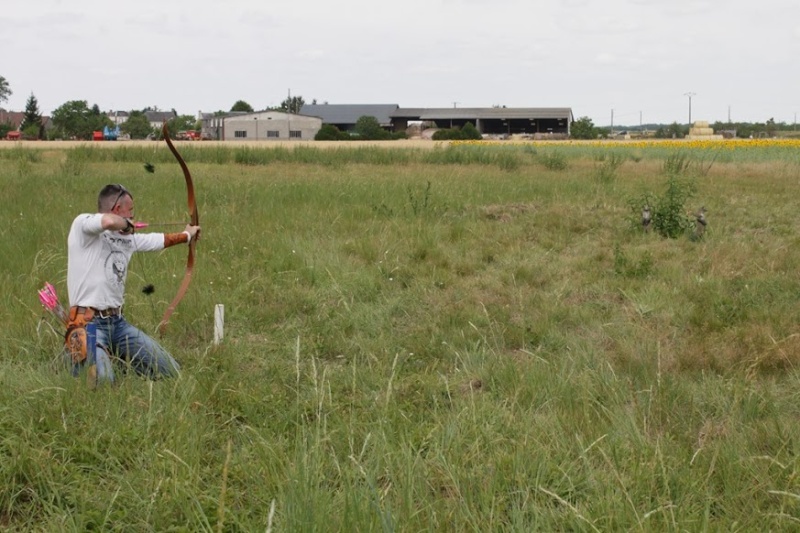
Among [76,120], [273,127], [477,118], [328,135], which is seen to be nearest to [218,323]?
[328,135]

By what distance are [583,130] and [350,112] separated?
90.2ft

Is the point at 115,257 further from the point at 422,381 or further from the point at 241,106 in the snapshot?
the point at 241,106

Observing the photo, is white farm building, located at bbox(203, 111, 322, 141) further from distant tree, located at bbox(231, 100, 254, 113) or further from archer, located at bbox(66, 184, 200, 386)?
archer, located at bbox(66, 184, 200, 386)

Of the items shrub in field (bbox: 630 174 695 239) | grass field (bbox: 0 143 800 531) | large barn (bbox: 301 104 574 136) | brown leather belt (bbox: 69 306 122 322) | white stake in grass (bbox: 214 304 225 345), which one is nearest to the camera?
grass field (bbox: 0 143 800 531)

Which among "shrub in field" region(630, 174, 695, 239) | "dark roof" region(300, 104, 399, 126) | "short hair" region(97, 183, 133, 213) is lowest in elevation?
"shrub in field" region(630, 174, 695, 239)

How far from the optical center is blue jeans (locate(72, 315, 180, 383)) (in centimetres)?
426

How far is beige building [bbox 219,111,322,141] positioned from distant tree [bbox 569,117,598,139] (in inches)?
952

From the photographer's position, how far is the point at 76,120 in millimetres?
77188

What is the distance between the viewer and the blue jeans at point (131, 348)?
4.26 m

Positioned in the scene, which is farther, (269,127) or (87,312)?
(269,127)

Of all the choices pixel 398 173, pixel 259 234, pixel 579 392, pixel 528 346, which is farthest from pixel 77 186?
pixel 579 392

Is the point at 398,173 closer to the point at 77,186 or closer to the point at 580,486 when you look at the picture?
the point at 77,186

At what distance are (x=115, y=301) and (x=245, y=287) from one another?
6.99 feet

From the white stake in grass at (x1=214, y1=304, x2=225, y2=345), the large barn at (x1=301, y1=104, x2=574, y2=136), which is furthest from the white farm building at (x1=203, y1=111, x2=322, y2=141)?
the white stake in grass at (x1=214, y1=304, x2=225, y2=345)
